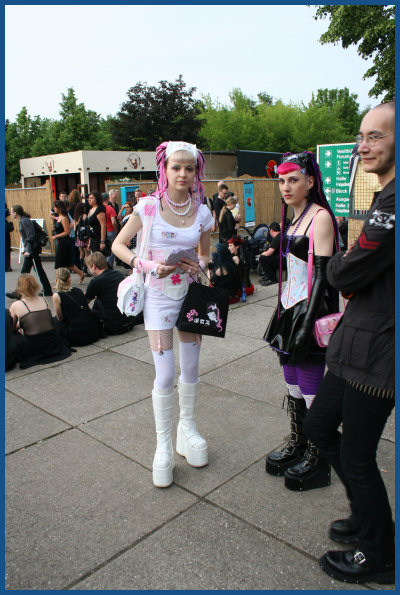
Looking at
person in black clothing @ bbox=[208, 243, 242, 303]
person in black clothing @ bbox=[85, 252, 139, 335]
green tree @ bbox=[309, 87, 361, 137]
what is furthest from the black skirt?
green tree @ bbox=[309, 87, 361, 137]

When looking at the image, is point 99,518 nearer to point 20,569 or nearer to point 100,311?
point 20,569

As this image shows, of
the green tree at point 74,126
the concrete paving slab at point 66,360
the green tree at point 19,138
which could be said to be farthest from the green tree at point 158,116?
the concrete paving slab at point 66,360

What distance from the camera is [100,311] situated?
6180 millimetres

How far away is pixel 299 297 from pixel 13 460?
2232mm

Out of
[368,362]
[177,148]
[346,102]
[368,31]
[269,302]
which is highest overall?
[346,102]

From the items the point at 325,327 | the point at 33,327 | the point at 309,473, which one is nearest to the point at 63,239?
the point at 33,327

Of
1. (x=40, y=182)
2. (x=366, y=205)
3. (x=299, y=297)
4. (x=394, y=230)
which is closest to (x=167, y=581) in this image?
(x=299, y=297)

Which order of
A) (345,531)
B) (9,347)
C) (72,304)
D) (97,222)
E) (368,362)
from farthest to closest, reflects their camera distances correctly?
1. (97,222)
2. (72,304)
3. (9,347)
4. (345,531)
5. (368,362)

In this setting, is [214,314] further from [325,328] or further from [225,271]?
[225,271]

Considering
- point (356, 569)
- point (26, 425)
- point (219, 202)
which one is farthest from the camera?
point (219, 202)

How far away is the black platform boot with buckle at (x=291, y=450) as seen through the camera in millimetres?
2912

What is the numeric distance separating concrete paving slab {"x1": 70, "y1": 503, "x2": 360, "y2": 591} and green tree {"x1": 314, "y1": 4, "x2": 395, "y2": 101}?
45.1 feet

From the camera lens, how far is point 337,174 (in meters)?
10.8

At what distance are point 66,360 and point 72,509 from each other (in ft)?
8.79
